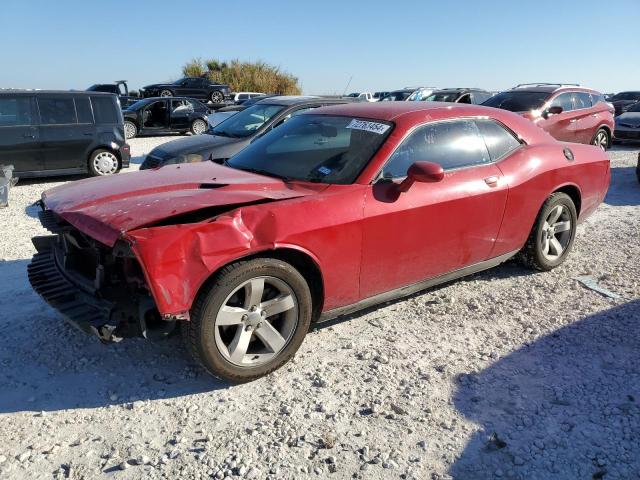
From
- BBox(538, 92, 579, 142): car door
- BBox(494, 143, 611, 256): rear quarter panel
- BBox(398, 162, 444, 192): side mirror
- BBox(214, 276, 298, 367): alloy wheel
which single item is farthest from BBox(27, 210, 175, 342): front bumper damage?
BBox(538, 92, 579, 142): car door

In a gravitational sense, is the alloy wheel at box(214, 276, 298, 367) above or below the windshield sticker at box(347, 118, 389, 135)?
below

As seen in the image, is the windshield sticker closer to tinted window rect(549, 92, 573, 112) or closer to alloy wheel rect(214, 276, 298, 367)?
alloy wheel rect(214, 276, 298, 367)

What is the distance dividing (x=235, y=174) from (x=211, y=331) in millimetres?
1402

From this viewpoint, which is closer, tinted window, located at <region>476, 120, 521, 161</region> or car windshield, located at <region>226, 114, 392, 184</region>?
car windshield, located at <region>226, 114, 392, 184</region>

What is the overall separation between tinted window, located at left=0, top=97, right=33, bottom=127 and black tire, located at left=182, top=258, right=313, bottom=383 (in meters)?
7.65

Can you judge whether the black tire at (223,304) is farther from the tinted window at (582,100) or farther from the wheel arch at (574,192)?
the tinted window at (582,100)

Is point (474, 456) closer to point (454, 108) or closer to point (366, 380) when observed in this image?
point (366, 380)

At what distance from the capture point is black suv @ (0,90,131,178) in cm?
864

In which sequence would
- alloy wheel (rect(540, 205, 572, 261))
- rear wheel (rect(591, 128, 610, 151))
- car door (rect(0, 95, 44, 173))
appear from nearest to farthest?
alloy wheel (rect(540, 205, 572, 261))
car door (rect(0, 95, 44, 173))
rear wheel (rect(591, 128, 610, 151))

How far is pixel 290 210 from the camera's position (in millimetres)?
3070

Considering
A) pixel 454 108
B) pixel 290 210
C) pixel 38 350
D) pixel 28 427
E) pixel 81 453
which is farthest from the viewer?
pixel 454 108

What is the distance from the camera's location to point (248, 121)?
7969 millimetres

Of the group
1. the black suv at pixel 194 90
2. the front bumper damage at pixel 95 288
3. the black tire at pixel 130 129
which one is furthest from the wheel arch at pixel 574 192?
the black suv at pixel 194 90

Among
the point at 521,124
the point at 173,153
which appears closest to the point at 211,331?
the point at 521,124
